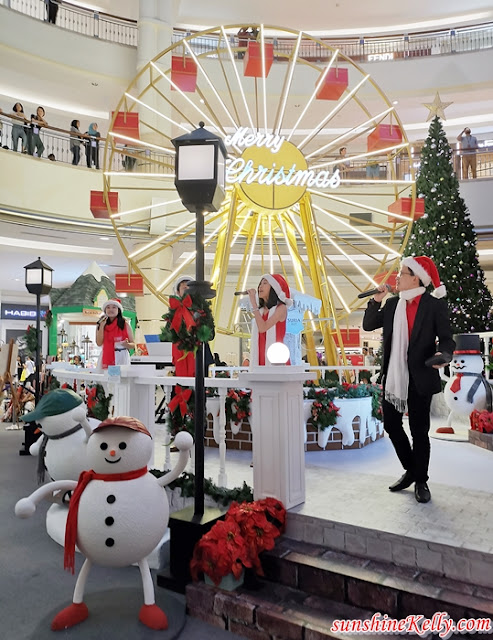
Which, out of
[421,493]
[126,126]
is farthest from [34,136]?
[421,493]

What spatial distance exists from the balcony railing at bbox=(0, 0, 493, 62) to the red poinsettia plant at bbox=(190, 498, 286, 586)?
44.9 feet

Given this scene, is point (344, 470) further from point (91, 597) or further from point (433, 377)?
point (91, 597)

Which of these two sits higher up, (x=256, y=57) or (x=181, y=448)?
(x=256, y=57)

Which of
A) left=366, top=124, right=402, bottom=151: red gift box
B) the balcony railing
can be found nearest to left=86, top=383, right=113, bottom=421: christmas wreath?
left=366, top=124, right=402, bottom=151: red gift box

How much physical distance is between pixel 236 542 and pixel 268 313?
1746 mm

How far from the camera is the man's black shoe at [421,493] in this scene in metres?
2.92

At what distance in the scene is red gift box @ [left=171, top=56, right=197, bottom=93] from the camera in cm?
735

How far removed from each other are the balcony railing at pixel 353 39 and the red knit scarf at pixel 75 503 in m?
13.8

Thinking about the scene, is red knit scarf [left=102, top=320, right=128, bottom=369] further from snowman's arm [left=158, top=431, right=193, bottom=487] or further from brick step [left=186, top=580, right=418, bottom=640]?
brick step [left=186, top=580, right=418, bottom=640]

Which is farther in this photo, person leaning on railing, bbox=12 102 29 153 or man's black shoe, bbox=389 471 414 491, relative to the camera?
person leaning on railing, bbox=12 102 29 153

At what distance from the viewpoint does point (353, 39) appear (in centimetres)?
1478

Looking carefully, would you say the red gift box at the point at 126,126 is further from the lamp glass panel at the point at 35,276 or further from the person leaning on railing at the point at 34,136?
the person leaning on railing at the point at 34,136

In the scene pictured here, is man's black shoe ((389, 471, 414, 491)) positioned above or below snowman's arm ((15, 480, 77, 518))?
below

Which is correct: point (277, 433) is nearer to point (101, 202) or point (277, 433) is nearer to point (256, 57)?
point (101, 202)
